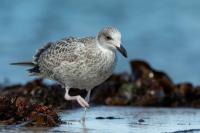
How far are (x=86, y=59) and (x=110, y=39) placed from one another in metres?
0.42

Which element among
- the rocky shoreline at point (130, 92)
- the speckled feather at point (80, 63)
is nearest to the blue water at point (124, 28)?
the rocky shoreline at point (130, 92)

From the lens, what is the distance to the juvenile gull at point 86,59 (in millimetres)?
9359

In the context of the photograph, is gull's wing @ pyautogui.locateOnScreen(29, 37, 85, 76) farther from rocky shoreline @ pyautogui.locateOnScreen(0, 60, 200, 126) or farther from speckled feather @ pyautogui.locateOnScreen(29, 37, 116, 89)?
rocky shoreline @ pyautogui.locateOnScreen(0, 60, 200, 126)

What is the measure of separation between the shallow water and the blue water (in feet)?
20.9

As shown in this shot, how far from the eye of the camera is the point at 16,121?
8.02 m

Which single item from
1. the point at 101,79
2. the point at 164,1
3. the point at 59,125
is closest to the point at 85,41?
the point at 101,79

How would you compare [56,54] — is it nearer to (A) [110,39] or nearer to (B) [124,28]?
(A) [110,39]

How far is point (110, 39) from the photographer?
9305 mm

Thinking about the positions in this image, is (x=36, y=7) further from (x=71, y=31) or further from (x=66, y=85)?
(x=66, y=85)

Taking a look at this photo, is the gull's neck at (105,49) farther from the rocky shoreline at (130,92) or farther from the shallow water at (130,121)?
the rocky shoreline at (130,92)

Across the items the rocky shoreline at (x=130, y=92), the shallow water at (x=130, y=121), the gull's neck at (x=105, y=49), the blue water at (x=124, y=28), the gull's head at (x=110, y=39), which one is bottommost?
the shallow water at (x=130, y=121)

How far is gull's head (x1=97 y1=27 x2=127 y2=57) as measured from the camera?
917cm

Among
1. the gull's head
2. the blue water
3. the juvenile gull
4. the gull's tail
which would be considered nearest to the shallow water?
the juvenile gull

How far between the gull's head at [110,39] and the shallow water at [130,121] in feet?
3.14
